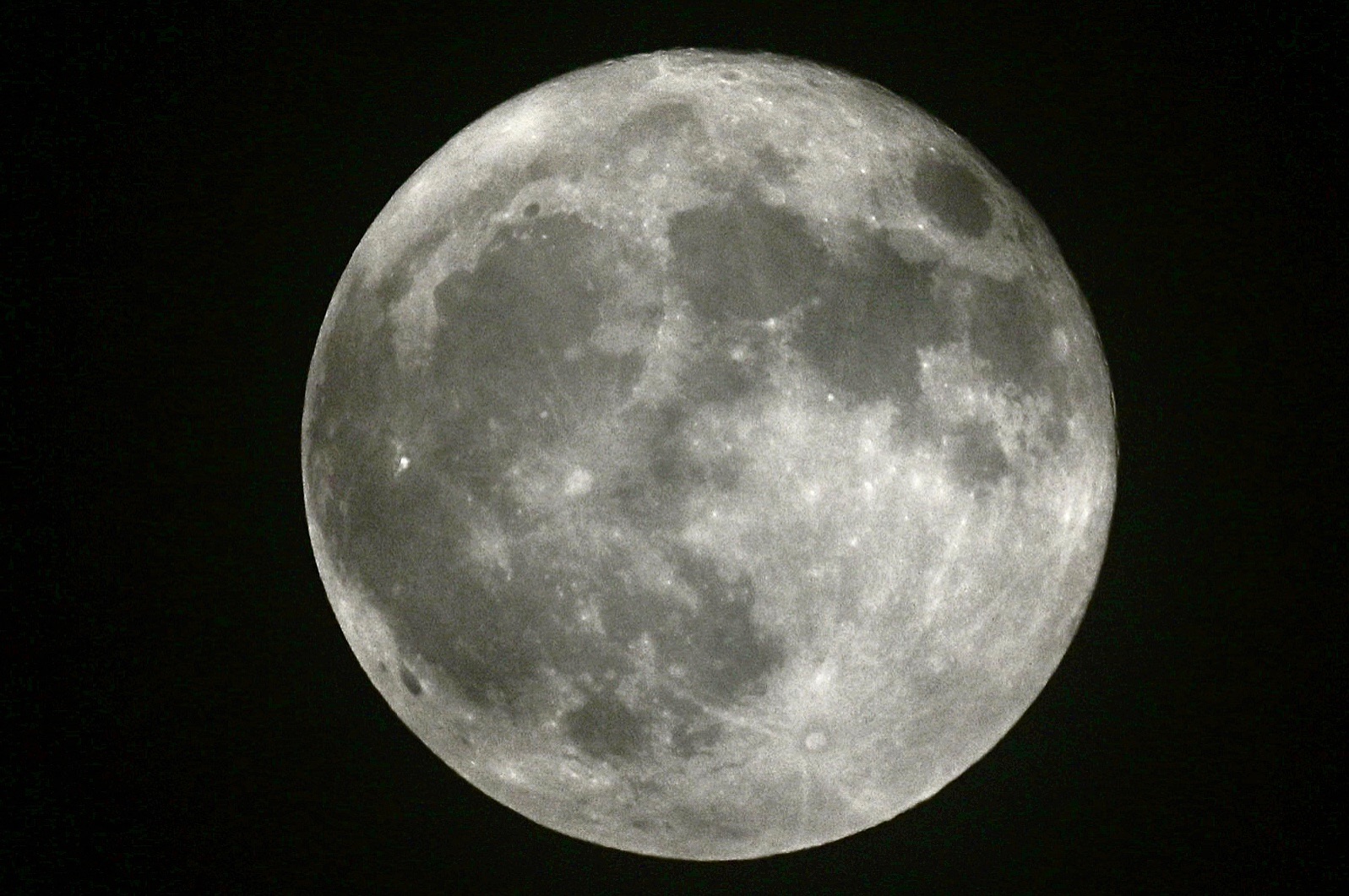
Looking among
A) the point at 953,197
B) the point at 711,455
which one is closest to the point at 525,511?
the point at 711,455

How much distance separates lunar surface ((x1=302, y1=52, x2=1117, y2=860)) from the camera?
9.84 feet

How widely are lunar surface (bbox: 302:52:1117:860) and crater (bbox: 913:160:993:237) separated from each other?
0.03 feet

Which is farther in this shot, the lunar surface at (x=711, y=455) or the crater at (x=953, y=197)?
the crater at (x=953, y=197)

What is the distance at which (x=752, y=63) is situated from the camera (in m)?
3.57

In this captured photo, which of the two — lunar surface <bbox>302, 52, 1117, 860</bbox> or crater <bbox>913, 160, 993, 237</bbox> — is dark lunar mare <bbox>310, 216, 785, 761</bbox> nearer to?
lunar surface <bbox>302, 52, 1117, 860</bbox>

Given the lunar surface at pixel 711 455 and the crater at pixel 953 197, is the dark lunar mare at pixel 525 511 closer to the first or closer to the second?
the lunar surface at pixel 711 455

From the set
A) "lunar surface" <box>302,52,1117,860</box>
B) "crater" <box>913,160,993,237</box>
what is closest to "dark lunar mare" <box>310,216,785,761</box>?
"lunar surface" <box>302,52,1117,860</box>

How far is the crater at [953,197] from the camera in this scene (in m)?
3.29

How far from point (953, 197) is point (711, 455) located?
1.01 meters

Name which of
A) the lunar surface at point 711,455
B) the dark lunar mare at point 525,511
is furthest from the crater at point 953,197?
the dark lunar mare at point 525,511

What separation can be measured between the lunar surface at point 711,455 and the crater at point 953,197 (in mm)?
10

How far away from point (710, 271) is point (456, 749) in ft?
5.06

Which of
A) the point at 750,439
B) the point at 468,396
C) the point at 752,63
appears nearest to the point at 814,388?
the point at 750,439

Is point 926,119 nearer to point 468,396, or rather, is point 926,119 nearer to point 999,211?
point 999,211
